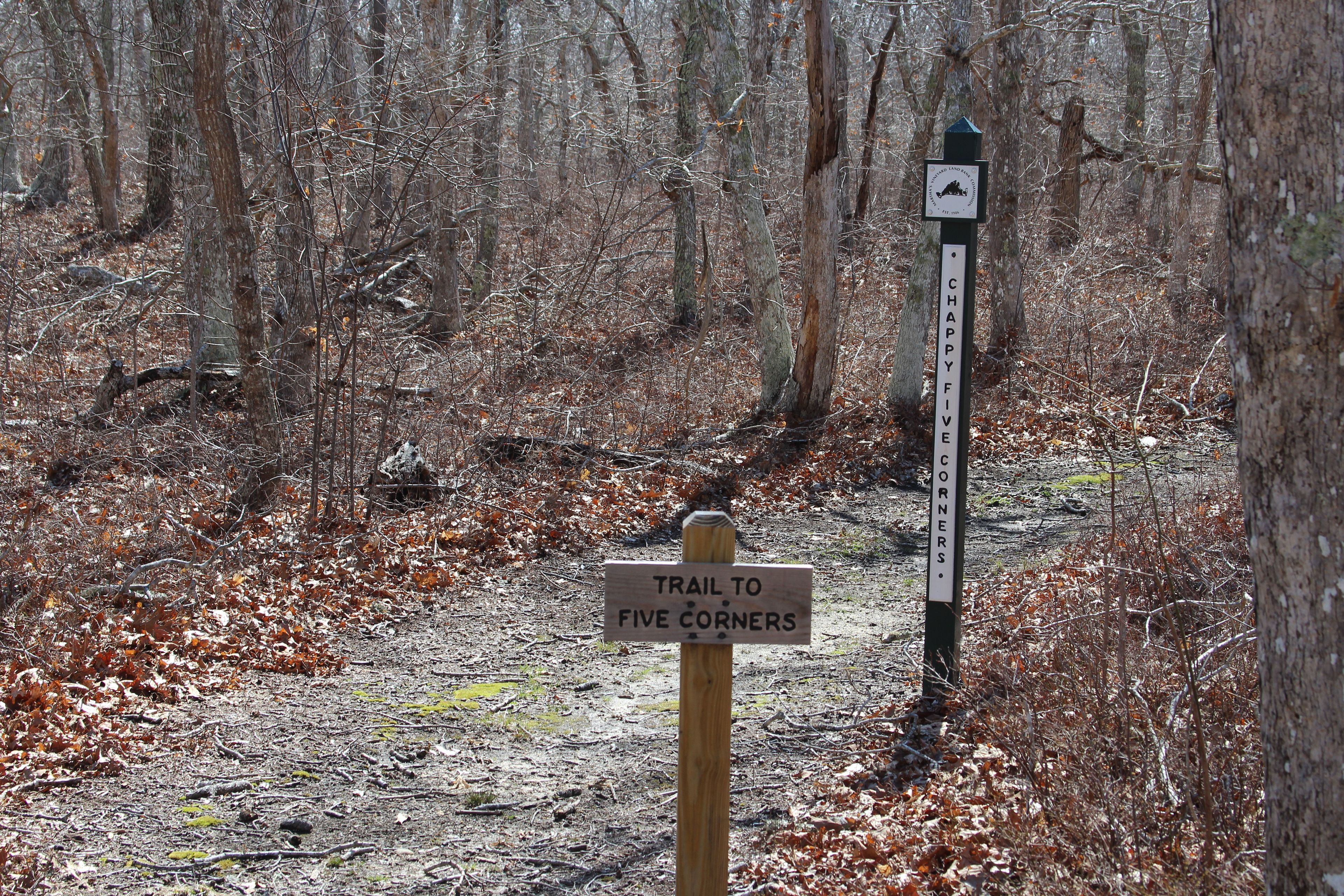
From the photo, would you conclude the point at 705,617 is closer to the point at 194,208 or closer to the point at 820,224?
the point at 820,224

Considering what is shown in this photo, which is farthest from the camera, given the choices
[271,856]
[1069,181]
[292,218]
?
[1069,181]

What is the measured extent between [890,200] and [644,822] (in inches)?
905

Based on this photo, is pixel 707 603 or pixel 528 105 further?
pixel 528 105

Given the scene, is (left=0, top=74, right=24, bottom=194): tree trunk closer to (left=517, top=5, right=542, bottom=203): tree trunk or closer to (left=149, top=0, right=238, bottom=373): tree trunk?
(left=149, top=0, right=238, bottom=373): tree trunk

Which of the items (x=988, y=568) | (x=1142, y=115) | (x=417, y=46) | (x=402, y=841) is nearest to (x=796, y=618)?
(x=402, y=841)

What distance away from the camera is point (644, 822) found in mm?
4301

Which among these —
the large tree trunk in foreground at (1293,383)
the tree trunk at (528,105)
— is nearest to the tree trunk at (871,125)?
the tree trunk at (528,105)

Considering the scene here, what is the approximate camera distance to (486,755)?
5.05 metres

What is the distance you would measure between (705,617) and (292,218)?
10252 mm

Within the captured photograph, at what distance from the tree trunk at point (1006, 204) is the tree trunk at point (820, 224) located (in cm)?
331

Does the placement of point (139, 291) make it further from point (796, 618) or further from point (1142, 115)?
point (1142, 115)

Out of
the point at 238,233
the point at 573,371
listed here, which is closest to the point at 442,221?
the point at 573,371

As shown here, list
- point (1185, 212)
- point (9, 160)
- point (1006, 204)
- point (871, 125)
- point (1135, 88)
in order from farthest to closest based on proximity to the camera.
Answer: point (9, 160) < point (1135, 88) < point (1185, 212) < point (871, 125) < point (1006, 204)

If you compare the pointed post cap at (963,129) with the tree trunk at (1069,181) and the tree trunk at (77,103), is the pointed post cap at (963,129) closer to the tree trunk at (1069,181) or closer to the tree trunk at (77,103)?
the tree trunk at (1069,181)
